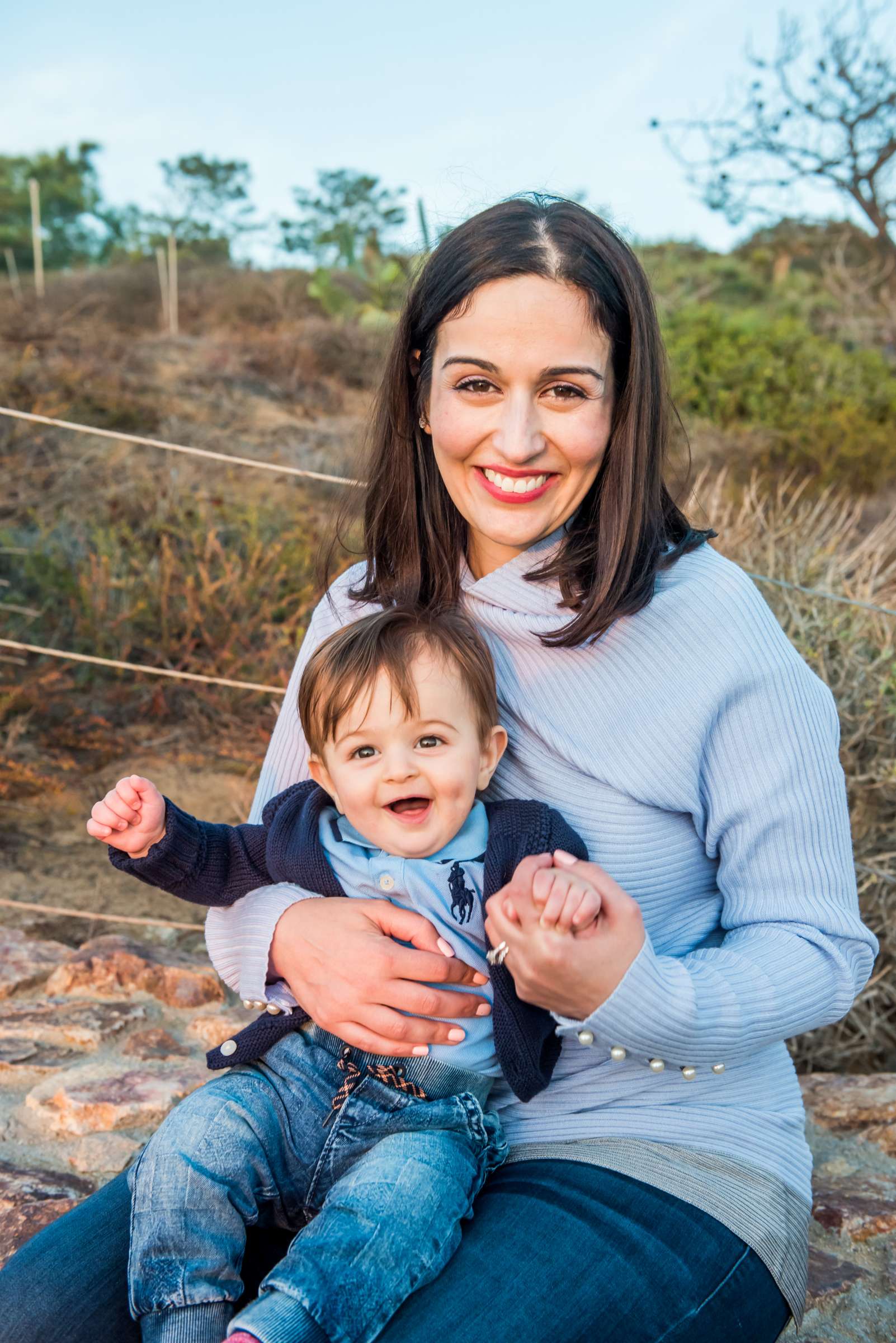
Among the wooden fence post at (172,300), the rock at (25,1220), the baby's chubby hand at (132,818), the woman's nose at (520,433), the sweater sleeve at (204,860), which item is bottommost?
the rock at (25,1220)

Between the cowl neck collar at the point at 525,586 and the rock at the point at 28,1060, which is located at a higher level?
the cowl neck collar at the point at 525,586

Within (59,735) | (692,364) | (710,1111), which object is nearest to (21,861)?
(59,735)

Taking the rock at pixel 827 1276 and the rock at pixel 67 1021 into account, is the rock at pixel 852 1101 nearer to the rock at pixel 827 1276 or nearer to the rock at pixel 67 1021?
the rock at pixel 827 1276

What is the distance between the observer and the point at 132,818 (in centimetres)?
162

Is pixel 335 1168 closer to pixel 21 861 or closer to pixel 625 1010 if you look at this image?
pixel 625 1010

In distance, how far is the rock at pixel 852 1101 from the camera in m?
2.19

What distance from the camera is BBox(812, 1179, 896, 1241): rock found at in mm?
1849

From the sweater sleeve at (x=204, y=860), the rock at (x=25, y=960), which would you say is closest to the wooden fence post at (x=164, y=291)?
the rock at (x=25, y=960)

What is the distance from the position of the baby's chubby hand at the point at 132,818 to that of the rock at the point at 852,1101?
4.68ft

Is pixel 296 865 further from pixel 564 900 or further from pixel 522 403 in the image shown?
pixel 522 403

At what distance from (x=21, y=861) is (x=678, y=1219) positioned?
2.98 metres

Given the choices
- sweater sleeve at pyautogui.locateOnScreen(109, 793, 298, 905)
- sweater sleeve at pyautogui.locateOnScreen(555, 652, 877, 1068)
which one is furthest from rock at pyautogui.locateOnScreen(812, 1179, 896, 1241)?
sweater sleeve at pyautogui.locateOnScreen(109, 793, 298, 905)

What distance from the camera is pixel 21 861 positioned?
150 inches

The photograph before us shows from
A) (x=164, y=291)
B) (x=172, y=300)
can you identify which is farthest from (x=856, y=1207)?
(x=164, y=291)
